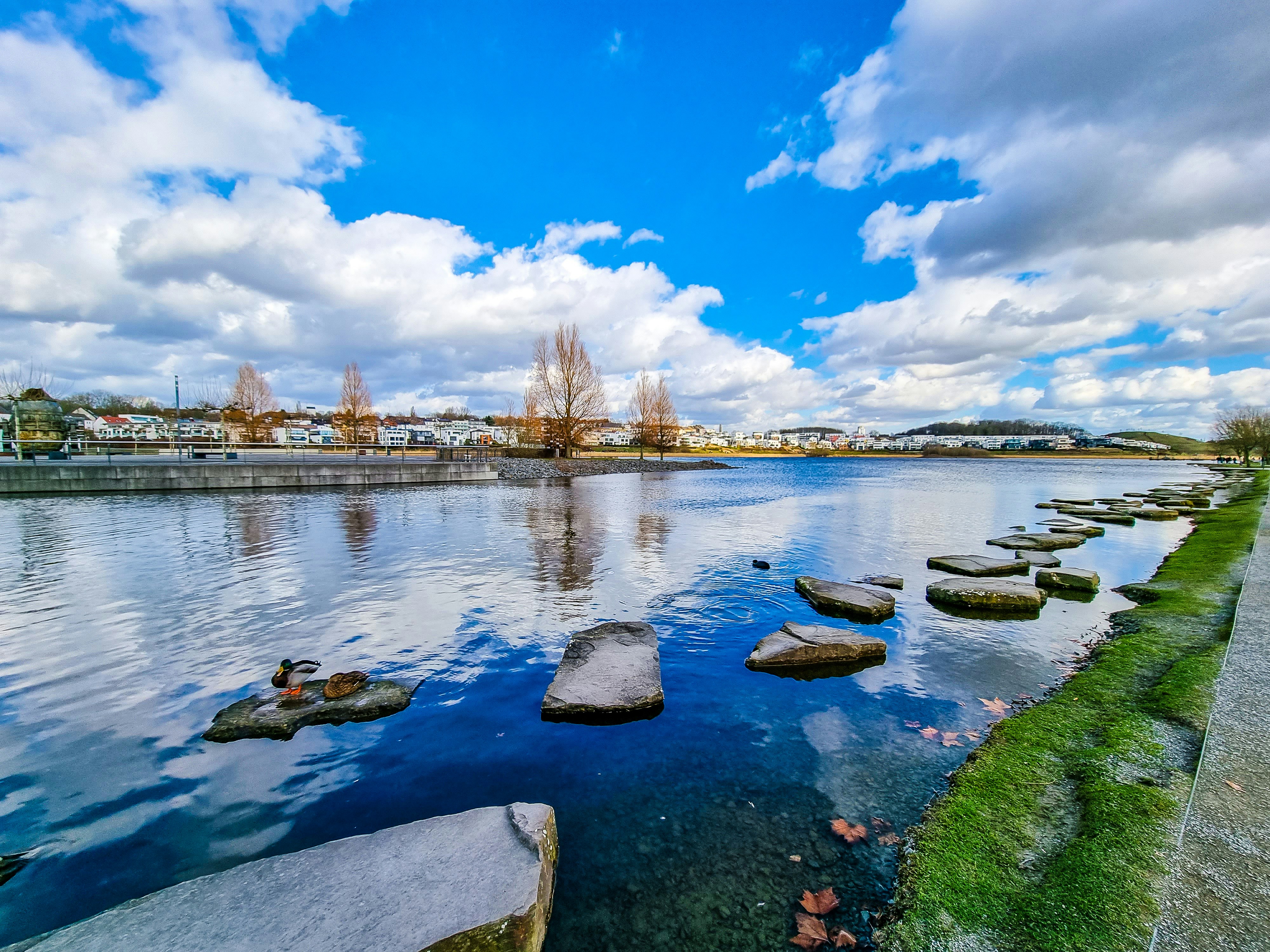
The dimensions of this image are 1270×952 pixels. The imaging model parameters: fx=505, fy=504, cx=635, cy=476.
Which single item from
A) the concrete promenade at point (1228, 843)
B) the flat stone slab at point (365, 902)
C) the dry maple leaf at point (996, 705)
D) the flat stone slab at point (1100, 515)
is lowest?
the flat stone slab at point (1100, 515)

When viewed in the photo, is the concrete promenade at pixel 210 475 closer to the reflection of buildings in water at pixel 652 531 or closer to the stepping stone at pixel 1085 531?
the reflection of buildings in water at pixel 652 531

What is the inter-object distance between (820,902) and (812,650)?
3808 millimetres

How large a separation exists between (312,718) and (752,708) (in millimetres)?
4538

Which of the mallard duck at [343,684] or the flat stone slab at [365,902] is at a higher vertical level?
the flat stone slab at [365,902]

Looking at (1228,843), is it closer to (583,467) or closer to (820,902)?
(820,902)

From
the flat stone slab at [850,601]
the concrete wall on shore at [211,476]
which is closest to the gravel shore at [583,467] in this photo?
the concrete wall on shore at [211,476]

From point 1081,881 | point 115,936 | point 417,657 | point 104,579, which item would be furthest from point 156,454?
point 1081,881

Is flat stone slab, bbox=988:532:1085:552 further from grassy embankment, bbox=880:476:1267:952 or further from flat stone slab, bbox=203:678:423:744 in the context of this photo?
flat stone slab, bbox=203:678:423:744

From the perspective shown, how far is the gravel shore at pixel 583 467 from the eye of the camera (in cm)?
4016

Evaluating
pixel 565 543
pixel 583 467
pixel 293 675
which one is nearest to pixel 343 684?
pixel 293 675

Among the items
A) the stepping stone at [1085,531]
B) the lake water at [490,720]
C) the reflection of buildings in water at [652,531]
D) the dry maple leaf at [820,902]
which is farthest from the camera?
the stepping stone at [1085,531]

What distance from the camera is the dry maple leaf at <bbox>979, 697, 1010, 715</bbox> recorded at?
17.5ft

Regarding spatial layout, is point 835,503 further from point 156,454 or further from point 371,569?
point 156,454

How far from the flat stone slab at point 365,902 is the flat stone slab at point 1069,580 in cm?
1123
